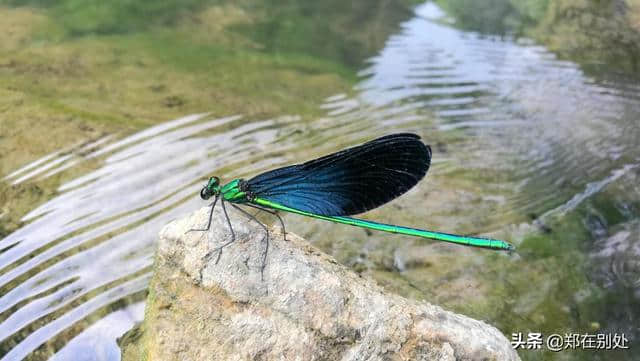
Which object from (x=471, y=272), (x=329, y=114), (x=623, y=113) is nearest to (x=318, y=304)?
(x=471, y=272)

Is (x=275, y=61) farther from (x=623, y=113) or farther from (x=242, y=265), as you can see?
(x=242, y=265)

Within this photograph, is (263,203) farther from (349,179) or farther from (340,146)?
(340,146)

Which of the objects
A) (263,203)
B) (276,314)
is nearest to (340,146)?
(263,203)

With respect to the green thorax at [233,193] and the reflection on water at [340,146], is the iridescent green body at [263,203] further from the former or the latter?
the reflection on water at [340,146]

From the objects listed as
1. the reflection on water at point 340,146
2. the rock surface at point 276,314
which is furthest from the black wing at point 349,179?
the reflection on water at point 340,146

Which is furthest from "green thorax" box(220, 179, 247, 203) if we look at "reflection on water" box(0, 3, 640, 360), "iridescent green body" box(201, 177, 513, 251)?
"reflection on water" box(0, 3, 640, 360)
